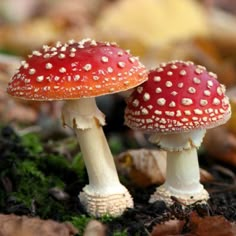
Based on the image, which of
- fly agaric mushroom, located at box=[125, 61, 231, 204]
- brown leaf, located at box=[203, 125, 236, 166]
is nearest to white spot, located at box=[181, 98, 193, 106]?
fly agaric mushroom, located at box=[125, 61, 231, 204]

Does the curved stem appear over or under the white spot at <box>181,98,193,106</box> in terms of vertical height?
under

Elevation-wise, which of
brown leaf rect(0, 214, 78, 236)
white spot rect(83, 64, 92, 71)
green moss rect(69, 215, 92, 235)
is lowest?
green moss rect(69, 215, 92, 235)

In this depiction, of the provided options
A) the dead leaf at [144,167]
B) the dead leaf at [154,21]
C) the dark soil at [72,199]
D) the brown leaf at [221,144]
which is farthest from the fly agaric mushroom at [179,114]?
the dead leaf at [154,21]

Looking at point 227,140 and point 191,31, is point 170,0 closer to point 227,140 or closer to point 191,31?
point 191,31

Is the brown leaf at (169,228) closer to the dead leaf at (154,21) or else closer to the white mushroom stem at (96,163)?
the white mushroom stem at (96,163)

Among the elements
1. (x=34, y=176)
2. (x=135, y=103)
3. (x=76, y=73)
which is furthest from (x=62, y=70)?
(x=34, y=176)

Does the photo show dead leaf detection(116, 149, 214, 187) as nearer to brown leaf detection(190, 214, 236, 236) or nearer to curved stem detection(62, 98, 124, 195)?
curved stem detection(62, 98, 124, 195)

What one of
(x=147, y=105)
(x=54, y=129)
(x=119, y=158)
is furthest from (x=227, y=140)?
(x=147, y=105)
